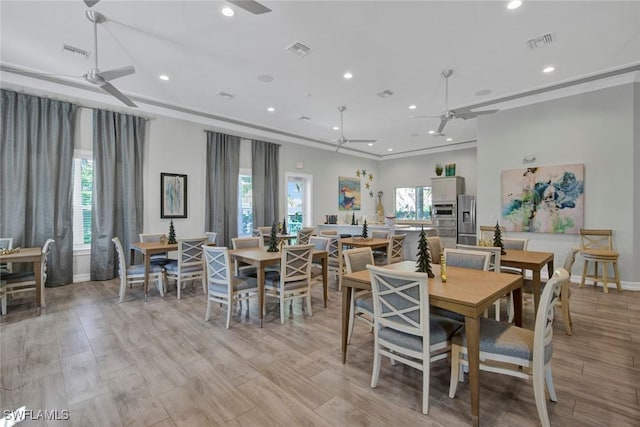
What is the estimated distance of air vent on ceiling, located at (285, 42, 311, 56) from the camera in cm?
373

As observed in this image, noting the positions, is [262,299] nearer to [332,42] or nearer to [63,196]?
[332,42]

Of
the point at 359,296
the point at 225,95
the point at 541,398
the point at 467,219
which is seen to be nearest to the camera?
the point at 541,398

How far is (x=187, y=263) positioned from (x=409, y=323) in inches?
146

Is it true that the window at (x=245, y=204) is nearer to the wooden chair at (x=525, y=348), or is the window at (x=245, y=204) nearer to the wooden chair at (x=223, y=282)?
the wooden chair at (x=223, y=282)

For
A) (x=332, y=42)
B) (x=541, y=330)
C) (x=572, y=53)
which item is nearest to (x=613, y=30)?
(x=572, y=53)

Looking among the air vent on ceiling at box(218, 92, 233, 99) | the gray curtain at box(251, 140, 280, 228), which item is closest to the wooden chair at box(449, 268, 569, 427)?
the air vent on ceiling at box(218, 92, 233, 99)

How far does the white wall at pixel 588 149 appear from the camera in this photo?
15.4ft

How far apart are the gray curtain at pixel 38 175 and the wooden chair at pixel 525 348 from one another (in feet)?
20.6

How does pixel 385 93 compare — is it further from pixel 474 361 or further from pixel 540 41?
pixel 474 361

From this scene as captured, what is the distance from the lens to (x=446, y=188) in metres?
9.20

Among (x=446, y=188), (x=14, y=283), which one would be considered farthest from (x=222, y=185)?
(x=446, y=188)

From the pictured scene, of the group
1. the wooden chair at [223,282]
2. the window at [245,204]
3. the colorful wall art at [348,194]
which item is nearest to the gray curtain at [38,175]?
the window at [245,204]

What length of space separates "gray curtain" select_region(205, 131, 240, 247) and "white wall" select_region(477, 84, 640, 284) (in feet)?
19.4

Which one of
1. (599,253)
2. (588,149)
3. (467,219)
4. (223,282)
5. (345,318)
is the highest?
(588,149)
